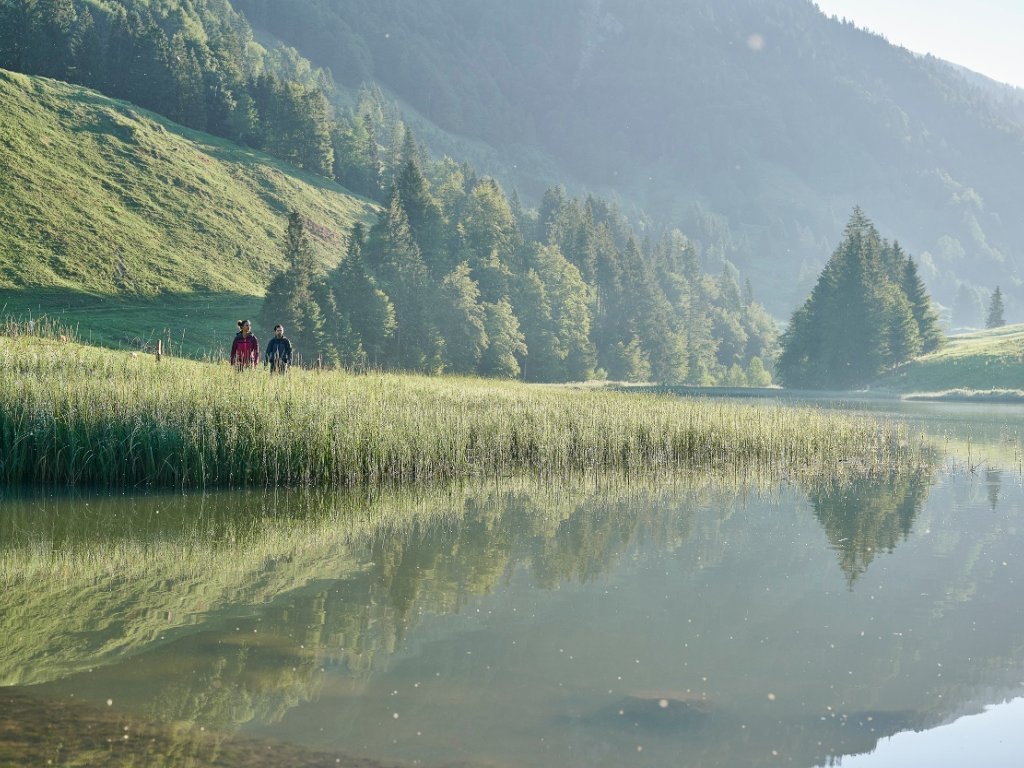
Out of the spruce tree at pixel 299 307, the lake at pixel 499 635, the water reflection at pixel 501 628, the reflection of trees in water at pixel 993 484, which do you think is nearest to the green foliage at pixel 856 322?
the spruce tree at pixel 299 307

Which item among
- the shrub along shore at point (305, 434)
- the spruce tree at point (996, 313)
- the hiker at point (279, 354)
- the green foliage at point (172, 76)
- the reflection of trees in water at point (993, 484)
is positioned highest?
the green foliage at point (172, 76)

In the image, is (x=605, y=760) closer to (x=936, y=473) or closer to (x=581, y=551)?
(x=581, y=551)

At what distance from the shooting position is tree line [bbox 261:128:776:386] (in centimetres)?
6925

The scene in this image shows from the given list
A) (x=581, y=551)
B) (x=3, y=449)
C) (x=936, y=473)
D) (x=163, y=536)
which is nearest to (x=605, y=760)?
(x=581, y=551)

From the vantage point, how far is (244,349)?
2428 centimetres

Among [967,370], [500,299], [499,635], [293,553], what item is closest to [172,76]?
[500,299]

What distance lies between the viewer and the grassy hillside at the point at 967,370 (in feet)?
255

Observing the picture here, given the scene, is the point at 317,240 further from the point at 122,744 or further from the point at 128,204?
the point at 122,744

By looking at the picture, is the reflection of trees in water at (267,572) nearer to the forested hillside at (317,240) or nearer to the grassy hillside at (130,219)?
the forested hillside at (317,240)

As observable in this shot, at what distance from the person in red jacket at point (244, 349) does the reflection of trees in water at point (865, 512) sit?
45.8 ft

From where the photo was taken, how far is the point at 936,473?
22.6 m

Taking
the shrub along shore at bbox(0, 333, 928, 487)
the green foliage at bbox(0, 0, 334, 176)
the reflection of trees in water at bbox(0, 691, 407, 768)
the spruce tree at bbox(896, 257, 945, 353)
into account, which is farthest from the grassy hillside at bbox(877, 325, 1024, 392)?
the green foliage at bbox(0, 0, 334, 176)

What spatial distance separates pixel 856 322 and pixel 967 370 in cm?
1194

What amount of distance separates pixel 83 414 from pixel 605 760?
14.2 metres
